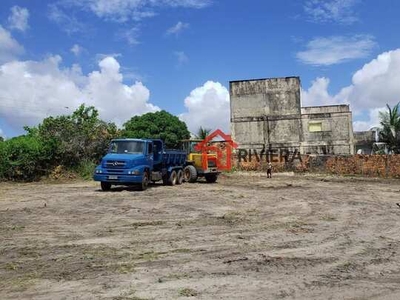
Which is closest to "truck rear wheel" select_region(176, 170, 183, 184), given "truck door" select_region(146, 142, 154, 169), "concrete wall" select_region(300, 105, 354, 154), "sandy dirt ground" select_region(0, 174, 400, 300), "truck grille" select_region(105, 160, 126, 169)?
"truck door" select_region(146, 142, 154, 169)

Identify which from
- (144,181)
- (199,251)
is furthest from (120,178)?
(199,251)

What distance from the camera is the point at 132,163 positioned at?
20766mm

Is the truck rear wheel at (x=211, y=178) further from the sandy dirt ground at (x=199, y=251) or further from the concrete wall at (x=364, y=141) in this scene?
the concrete wall at (x=364, y=141)

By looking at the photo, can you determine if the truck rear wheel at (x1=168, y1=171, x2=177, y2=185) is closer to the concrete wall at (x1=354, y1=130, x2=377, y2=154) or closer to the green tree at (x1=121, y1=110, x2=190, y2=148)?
the green tree at (x1=121, y1=110, x2=190, y2=148)

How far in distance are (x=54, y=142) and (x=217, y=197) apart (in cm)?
1615

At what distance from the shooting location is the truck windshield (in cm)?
2147

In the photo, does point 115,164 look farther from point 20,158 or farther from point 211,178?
point 20,158

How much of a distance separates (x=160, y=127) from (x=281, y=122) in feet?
49.4

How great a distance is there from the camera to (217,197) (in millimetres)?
18562

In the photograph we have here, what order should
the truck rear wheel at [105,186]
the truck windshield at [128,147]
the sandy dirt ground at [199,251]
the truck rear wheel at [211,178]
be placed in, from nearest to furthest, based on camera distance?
1. the sandy dirt ground at [199,251]
2. the truck windshield at [128,147]
3. the truck rear wheel at [105,186]
4. the truck rear wheel at [211,178]

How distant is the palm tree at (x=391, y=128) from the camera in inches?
1815

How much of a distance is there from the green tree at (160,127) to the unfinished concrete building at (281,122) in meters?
9.44

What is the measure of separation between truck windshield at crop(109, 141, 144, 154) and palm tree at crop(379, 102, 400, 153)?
32633 mm

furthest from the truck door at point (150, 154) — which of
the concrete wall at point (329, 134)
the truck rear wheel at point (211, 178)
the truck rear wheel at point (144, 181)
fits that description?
the concrete wall at point (329, 134)
